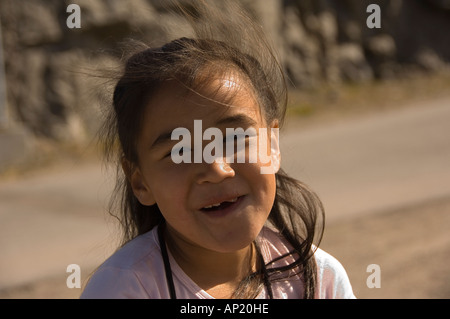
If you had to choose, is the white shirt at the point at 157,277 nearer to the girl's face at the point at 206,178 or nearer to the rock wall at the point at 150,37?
the girl's face at the point at 206,178

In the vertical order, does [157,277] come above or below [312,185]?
below

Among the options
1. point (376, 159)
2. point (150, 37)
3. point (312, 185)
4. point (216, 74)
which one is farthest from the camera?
point (150, 37)

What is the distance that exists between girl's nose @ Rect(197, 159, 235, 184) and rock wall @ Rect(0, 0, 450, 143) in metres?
3.92

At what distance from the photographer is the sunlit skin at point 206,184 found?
1601 mm

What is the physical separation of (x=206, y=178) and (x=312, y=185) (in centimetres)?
403

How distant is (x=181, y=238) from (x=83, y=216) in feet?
11.5

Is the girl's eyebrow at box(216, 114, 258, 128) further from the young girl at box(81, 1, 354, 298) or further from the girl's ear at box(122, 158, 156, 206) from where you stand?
the girl's ear at box(122, 158, 156, 206)

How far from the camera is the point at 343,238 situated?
14.4 feet

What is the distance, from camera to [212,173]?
159cm

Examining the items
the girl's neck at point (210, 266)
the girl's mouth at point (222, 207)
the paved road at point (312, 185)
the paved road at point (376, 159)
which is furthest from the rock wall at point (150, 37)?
the girl's mouth at point (222, 207)

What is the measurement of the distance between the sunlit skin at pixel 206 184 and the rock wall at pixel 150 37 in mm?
3801

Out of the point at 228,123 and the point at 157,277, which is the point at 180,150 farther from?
the point at 157,277

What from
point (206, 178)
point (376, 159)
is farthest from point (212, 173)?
point (376, 159)

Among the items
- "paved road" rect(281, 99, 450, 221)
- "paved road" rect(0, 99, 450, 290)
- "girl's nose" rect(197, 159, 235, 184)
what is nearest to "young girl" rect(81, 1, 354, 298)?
"girl's nose" rect(197, 159, 235, 184)
